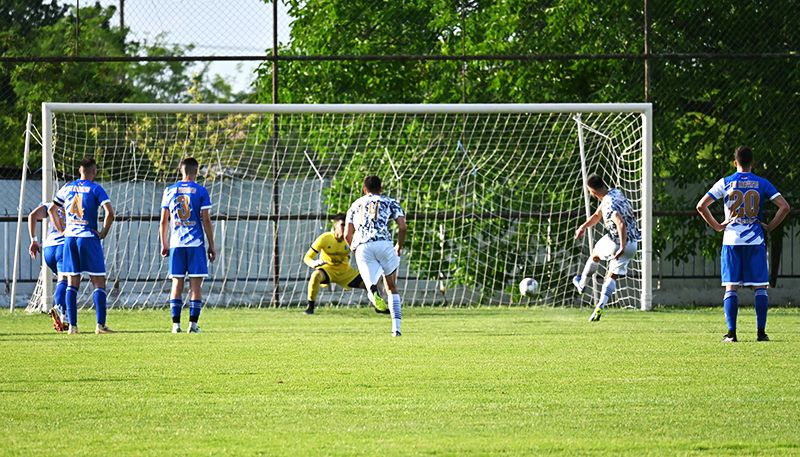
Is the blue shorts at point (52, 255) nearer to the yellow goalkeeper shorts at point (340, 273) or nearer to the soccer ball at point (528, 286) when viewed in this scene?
the yellow goalkeeper shorts at point (340, 273)

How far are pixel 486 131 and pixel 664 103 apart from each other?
2.93m

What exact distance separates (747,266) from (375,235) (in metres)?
3.86

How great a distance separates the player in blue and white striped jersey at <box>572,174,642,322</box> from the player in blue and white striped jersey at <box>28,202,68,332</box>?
6110mm

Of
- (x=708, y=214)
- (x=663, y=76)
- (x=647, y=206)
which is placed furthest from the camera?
(x=663, y=76)

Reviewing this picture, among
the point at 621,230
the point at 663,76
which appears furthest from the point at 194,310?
the point at 663,76

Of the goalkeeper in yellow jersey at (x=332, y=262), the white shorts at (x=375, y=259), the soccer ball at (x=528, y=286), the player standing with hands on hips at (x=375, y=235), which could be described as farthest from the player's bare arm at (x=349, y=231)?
the soccer ball at (x=528, y=286)

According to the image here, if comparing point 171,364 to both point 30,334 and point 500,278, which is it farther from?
point 500,278

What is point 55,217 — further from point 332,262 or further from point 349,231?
point 332,262

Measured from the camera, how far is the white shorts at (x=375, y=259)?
14.0 metres

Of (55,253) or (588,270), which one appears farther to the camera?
(588,270)

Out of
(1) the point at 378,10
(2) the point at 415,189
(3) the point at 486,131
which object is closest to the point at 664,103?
(3) the point at 486,131

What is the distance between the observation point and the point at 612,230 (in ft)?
53.8

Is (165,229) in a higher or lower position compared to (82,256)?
higher

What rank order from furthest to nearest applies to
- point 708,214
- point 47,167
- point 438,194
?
point 438,194, point 47,167, point 708,214
